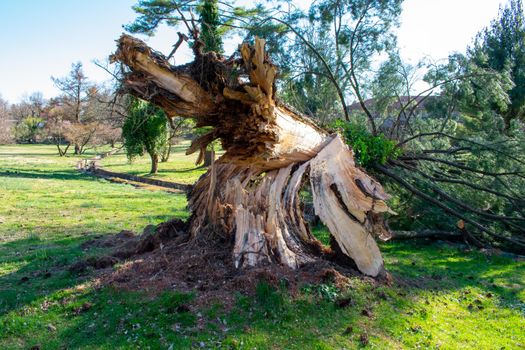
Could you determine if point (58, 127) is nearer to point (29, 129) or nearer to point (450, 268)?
point (29, 129)

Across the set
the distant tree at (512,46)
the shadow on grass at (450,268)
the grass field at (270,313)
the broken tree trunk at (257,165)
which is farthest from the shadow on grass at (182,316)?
the distant tree at (512,46)

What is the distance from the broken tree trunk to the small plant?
1.14 metres

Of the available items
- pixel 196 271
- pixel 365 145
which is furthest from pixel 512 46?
pixel 196 271

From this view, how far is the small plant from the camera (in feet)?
27.9

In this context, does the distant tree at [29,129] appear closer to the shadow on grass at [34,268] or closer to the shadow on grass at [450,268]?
the shadow on grass at [34,268]

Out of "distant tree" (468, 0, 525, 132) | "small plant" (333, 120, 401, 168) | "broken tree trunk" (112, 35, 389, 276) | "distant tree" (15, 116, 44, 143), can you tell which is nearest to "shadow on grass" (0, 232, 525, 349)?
"broken tree trunk" (112, 35, 389, 276)

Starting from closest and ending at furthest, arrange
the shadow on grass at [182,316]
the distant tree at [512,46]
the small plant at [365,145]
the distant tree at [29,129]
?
1. the shadow on grass at [182,316]
2. the small plant at [365,145]
3. the distant tree at [512,46]
4. the distant tree at [29,129]

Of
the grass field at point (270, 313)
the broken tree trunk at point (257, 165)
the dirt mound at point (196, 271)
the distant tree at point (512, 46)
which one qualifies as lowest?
the grass field at point (270, 313)

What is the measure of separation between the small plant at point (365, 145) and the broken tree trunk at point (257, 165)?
114 cm

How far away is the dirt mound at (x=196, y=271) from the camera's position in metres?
5.23

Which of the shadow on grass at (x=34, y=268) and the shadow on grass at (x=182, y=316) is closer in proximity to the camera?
the shadow on grass at (x=182, y=316)

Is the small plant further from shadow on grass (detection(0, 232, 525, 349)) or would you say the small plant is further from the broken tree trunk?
shadow on grass (detection(0, 232, 525, 349))

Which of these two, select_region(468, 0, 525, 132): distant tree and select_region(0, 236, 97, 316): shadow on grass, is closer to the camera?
select_region(0, 236, 97, 316): shadow on grass

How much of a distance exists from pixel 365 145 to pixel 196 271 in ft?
14.7
